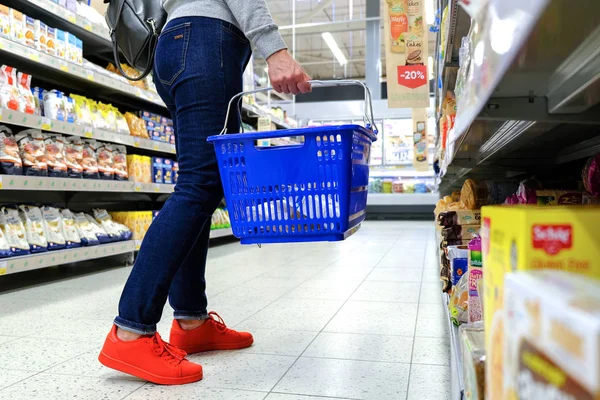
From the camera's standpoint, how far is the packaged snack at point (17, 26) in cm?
277

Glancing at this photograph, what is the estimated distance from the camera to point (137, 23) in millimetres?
1506

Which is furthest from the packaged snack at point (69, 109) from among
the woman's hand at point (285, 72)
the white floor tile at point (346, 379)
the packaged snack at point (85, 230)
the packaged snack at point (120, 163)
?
the white floor tile at point (346, 379)

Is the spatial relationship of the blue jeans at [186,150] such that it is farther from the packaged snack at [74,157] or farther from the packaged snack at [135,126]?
the packaged snack at [135,126]

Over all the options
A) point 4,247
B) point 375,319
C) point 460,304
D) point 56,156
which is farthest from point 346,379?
point 56,156

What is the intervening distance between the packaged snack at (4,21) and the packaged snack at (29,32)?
0.14 m

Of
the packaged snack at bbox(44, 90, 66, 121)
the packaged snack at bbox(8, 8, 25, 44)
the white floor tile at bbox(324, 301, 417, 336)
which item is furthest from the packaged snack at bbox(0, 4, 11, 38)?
the white floor tile at bbox(324, 301, 417, 336)

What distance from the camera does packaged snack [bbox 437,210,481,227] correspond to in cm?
181

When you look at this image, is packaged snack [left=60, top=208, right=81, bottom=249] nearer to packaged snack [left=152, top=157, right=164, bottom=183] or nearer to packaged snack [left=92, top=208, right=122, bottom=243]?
packaged snack [left=92, top=208, right=122, bottom=243]

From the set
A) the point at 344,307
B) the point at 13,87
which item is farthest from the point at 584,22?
the point at 13,87

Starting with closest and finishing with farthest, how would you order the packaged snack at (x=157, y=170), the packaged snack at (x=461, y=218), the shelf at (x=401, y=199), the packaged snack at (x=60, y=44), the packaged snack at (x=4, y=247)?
the packaged snack at (x=461, y=218) < the packaged snack at (x=4, y=247) < the packaged snack at (x=60, y=44) < the packaged snack at (x=157, y=170) < the shelf at (x=401, y=199)

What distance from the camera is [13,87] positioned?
2.71 meters

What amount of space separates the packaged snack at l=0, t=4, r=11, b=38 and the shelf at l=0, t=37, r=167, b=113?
0.07 meters

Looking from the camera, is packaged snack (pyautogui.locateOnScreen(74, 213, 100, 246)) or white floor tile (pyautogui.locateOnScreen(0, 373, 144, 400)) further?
packaged snack (pyautogui.locateOnScreen(74, 213, 100, 246))

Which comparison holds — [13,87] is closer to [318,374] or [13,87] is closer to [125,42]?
[125,42]
